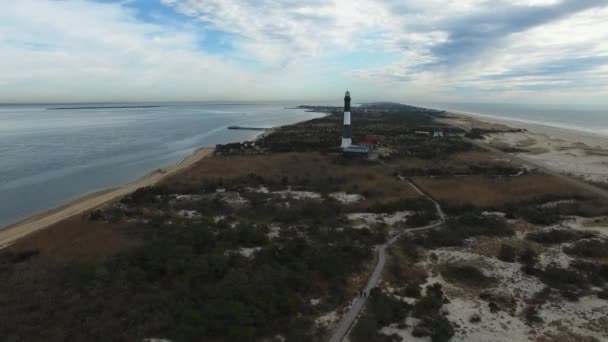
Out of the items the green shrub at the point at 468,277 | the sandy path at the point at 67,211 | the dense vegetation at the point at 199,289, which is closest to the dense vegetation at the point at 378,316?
the dense vegetation at the point at 199,289

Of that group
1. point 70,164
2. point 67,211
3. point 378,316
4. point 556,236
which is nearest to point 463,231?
point 556,236

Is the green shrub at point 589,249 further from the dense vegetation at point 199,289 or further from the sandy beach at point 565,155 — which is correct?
the sandy beach at point 565,155

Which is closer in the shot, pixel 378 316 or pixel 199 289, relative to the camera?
pixel 378 316

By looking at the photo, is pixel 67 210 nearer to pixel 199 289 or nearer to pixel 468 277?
pixel 199 289

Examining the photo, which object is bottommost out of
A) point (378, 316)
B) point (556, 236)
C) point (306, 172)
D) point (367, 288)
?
point (367, 288)

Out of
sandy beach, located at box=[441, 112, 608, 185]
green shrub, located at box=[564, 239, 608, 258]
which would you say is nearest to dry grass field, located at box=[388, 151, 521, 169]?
sandy beach, located at box=[441, 112, 608, 185]
